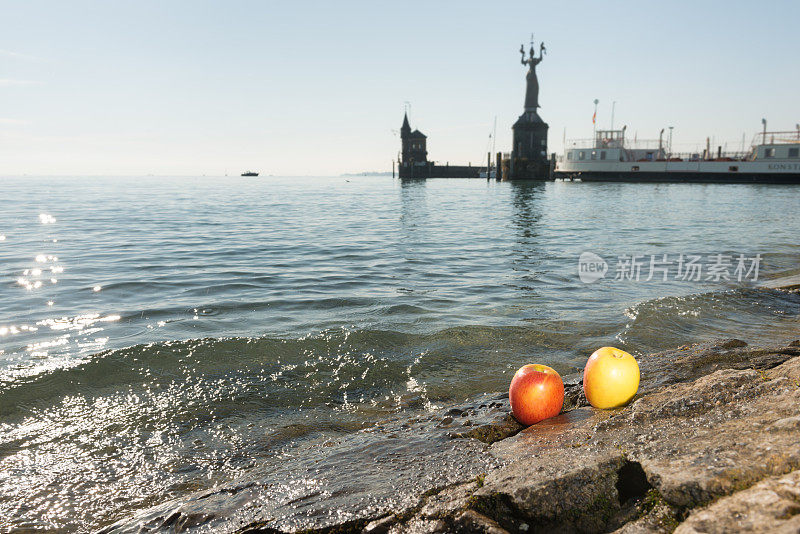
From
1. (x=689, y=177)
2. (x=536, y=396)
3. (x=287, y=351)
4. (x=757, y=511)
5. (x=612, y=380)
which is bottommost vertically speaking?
(x=287, y=351)

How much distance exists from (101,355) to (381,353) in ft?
11.6

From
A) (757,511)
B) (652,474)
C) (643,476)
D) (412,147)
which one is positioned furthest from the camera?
(412,147)

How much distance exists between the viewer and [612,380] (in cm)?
378

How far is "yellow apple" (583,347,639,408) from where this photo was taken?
3779 millimetres

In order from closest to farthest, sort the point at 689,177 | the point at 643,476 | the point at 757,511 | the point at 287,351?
the point at 757,511
the point at 643,476
the point at 287,351
the point at 689,177

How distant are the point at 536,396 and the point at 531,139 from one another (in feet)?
240

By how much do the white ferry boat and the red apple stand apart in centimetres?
6623

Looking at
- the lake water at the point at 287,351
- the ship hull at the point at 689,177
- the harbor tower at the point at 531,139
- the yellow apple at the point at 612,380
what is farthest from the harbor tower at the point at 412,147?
the yellow apple at the point at 612,380

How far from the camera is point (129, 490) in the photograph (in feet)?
11.4

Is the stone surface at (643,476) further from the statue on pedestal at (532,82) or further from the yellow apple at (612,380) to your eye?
the statue on pedestal at (532,82)

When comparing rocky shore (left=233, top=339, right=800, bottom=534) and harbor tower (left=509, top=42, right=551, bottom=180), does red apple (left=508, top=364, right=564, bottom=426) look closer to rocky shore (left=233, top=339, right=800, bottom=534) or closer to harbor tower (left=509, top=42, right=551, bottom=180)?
rocky shore (left=233, top=339, right=800, bottom=534)

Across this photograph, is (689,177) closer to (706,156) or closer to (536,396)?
(706,156)

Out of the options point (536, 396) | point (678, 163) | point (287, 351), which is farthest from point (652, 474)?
point (678, 163)

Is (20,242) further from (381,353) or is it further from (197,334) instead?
(381,353)
